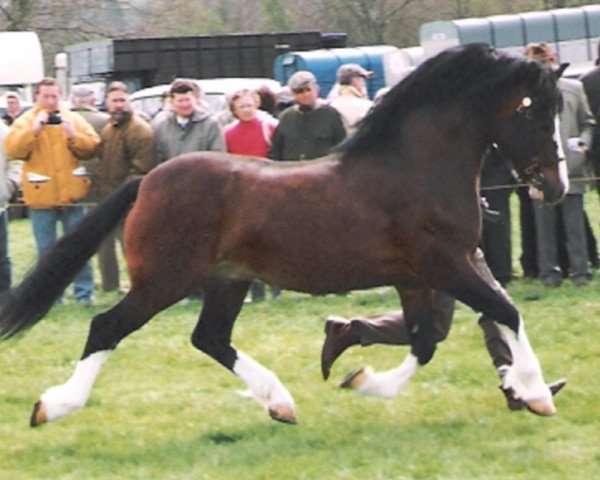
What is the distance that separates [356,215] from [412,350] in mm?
879

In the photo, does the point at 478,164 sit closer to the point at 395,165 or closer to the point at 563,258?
the point at 395,165

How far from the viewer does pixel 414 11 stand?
4269 centimetres

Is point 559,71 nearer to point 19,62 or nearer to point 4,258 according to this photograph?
point 4,258

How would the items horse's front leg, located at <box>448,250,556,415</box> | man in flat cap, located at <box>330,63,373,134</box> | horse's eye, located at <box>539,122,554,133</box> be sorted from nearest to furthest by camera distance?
horse's front leg, located at <box>448,250,556,415</box>
horse's eye, located at <box>539,122,554,133</box>
man in flat cap, located at <box>330,63,373,134</box>

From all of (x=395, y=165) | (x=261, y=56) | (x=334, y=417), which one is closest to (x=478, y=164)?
(x=395, y=165)

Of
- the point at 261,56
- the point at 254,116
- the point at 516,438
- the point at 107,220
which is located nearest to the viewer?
the point at 516,438

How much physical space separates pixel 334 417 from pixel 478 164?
1.44 metres

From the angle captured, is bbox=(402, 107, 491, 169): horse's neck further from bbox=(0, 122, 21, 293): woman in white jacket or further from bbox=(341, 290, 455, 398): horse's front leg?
bbox=(0, 122, 21, 293): woman in white jacket

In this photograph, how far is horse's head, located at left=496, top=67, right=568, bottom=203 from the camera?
25.5 ft

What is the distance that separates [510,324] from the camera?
7578 millimetres

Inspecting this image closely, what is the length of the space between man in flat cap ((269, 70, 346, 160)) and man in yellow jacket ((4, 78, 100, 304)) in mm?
1471

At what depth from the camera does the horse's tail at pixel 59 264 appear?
788 centimetres

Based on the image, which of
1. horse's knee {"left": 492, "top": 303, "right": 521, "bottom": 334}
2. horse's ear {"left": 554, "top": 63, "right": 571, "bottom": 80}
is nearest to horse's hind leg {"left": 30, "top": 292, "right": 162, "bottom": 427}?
horse's knee {"left": 492, "top": 303, "right": 521, "bottom": 334}

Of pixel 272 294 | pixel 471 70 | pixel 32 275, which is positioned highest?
pixel 471 70
